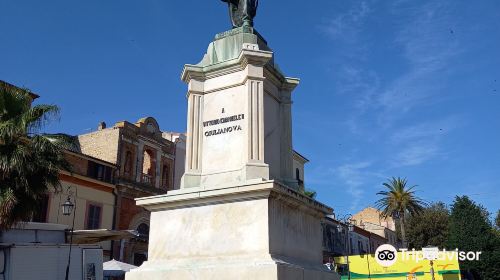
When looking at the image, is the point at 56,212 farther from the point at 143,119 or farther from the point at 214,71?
the point at 214,71

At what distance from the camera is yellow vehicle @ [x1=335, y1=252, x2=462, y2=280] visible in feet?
105

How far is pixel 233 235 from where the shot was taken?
23.7 ft

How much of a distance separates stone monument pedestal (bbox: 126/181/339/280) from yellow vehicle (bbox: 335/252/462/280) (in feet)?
83.2

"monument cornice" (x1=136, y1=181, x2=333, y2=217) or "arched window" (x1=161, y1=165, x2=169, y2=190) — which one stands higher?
"arched window" (x1=161, y1=165, x2=169, y2=190)

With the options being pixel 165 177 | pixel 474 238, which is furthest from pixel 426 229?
pixel 165 177

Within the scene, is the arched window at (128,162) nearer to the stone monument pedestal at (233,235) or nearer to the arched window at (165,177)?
the arched window at (165,177)

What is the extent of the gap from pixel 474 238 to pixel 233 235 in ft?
131

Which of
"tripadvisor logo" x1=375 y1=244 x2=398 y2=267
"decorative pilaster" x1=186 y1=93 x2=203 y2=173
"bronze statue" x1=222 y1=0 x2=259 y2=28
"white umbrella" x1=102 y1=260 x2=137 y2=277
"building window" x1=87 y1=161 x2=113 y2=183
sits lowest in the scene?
"white umbrella" x1=102 y1=260 x2=137 y2=277

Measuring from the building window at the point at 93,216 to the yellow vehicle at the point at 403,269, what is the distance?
16.7 m

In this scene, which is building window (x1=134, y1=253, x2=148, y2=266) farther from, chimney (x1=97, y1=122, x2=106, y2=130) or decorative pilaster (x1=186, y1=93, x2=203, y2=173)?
decorative pilaster (x1=186, y1=93, x2=203, y2=173)

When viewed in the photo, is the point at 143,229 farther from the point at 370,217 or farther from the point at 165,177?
the point at 370,217

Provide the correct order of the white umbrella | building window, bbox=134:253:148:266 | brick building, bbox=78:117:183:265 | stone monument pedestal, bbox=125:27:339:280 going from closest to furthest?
stone monument pedestal, bbox=125:27:339:280 < the white umbrella < brick building, bbox=78:117:183:265 < building window, bbox=134:253:148:266

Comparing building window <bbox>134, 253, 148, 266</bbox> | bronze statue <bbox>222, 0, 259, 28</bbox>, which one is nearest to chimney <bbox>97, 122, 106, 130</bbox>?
building window <bbox>134, 253, 148, 266</bbox>

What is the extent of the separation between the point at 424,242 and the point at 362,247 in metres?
7.69
